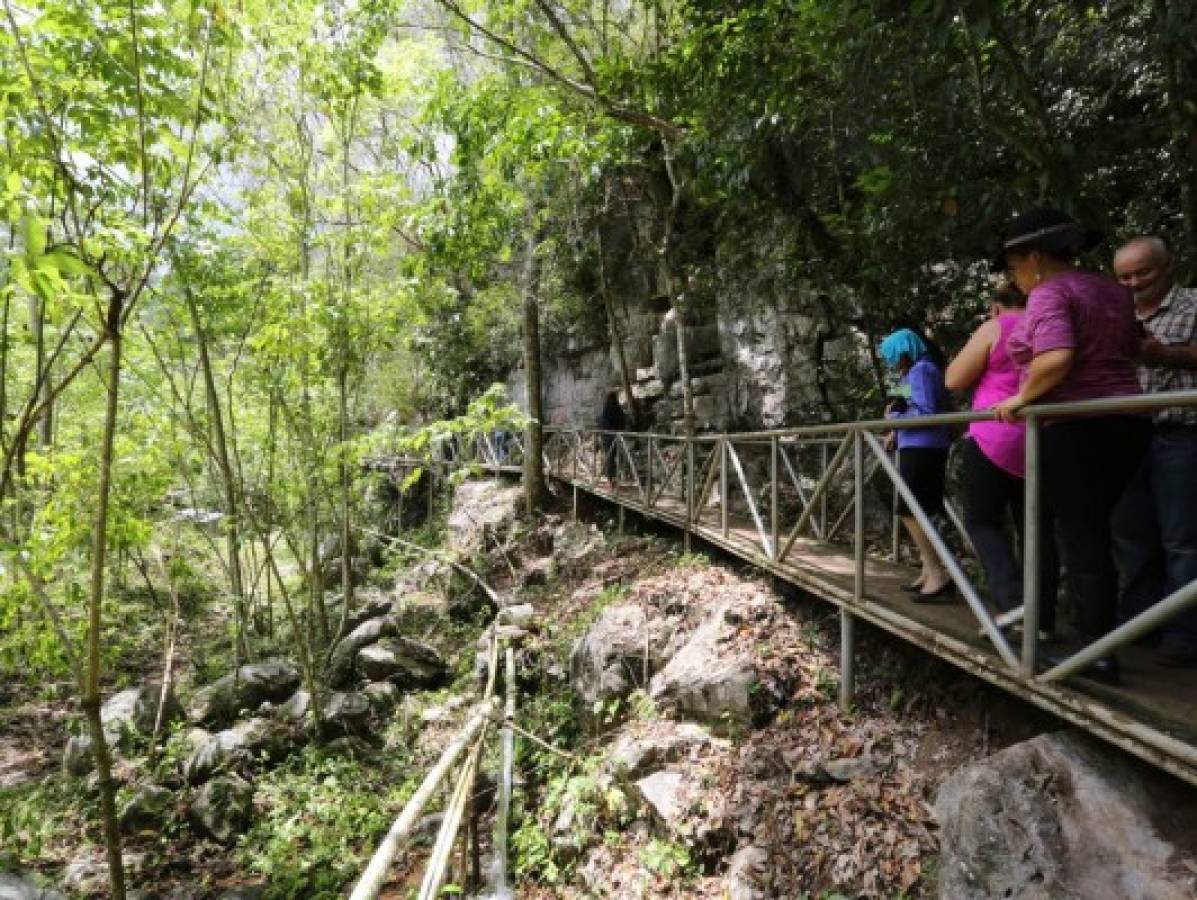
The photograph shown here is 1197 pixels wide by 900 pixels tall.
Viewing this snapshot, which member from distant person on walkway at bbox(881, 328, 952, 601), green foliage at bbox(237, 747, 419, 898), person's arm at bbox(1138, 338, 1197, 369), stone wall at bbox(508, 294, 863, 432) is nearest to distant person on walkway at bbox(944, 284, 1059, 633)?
person's arm at bbox(1138, 338, 1197, 369)

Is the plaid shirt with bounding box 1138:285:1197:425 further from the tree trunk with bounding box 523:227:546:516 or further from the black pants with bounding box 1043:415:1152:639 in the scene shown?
the tree trunk with bounding box 523:227:546:516

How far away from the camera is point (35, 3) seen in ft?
10.5

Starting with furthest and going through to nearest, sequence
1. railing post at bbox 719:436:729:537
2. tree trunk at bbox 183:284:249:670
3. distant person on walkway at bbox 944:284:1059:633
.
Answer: tree trunk at bbox 183:284:249:670
railing post at bbox 719:436:729:537
distant person on walkway at bbox 944:284:1059:633

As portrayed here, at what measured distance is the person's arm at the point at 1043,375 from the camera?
229 centimetres

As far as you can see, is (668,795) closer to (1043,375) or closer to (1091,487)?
(1091,487)

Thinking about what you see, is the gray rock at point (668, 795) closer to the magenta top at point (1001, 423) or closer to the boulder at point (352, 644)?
the magenta top at point (1001, 423)

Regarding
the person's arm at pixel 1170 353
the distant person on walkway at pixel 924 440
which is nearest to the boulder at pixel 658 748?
the distant person on walkway at pixel 924 440

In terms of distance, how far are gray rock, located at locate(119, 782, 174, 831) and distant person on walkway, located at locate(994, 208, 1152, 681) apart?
7.91 meters

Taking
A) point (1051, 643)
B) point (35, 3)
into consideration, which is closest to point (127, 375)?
point (35, 3)

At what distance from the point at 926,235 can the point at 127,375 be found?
9783 millimetres

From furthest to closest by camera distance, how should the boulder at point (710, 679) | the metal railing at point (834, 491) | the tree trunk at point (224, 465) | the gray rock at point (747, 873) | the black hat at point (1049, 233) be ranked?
1. the tree trunk at point (224, 465)
2. the boulder at point (710, 679)
3. the gray rock at point (747, 873)
4. the black hat at point (1049, 233)
5. the metal railing at point (834, 491)

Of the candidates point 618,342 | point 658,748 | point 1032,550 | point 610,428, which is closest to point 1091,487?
point 1032,550

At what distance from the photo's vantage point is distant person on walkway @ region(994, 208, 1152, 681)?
2.34m

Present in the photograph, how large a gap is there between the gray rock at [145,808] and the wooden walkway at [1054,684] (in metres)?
A: 6.59
